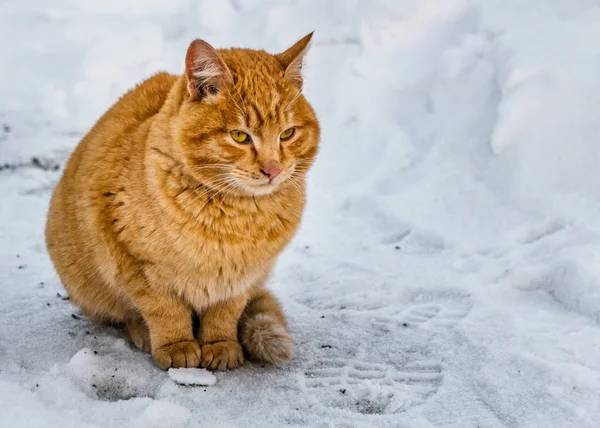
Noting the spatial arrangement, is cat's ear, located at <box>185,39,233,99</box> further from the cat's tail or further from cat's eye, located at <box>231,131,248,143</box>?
the cat's tail

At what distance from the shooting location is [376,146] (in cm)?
462

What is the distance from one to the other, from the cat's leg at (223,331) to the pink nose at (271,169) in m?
0.55

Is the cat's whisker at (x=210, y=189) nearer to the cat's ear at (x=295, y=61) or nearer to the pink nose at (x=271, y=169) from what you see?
the pink nose at (x=271, y=169)

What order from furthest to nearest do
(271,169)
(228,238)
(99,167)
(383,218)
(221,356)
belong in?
(383,218), (99,167), (221,356), (228,238), (271,169)

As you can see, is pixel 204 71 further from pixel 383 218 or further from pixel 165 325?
pixel 383 218

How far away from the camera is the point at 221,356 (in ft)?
8.69

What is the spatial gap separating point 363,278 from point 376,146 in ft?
4.44

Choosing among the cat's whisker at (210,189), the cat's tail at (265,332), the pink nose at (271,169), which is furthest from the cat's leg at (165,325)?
the pink nose at (271,169)

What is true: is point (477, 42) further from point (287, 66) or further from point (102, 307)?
point (102, 307)

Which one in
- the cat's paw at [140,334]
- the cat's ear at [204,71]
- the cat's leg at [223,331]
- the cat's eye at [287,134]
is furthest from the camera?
the cat's paw at [140,334]

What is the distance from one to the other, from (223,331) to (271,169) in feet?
2.34

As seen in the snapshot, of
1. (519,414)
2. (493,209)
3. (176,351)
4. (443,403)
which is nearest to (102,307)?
(176,351)

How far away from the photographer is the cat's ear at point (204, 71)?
2.41m

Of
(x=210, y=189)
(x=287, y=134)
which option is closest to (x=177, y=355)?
(x=210, y=189)
